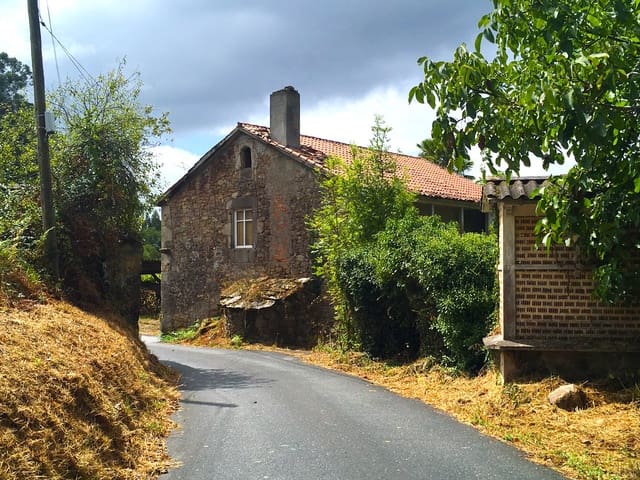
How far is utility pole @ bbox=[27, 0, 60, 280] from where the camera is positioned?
39.1 ft

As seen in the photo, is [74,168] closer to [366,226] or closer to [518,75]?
[366,226]

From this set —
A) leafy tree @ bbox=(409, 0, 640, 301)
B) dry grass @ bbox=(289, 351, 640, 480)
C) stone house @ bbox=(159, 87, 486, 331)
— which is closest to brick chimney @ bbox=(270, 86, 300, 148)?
stone house @ bbox=(159, 87, 486, 331)

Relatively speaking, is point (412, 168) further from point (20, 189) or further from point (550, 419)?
point (550, 419)

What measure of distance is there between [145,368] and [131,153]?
5.40m

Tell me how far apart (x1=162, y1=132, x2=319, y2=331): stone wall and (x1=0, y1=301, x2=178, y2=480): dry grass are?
1206 centimetres

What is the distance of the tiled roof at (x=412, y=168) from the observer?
21333 millimetres

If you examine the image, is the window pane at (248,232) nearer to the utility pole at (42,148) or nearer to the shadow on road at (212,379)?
the shadow on road at (212,379)

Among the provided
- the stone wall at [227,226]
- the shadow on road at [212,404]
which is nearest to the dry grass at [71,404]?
the shadow on road at [212,404]

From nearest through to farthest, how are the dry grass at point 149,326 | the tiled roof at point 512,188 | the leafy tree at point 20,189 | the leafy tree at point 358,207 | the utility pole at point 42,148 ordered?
the tiled roof at point 512,188, the leafy tree at point 20,189, the utility pole at point 42,148, the leafy tree at point 358,207, the dry grass at point 149,326

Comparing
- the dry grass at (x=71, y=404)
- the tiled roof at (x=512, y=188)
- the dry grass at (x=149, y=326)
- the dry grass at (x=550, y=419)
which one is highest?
the tiled roof at (x=512, y=188)

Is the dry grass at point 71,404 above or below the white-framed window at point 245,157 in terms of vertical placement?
below

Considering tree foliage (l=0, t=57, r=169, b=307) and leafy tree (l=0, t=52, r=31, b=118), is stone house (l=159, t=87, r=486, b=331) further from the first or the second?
leafy tree (l=0, t=52, r=31, b=118)

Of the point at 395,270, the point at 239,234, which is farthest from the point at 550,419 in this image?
the point at 239,234

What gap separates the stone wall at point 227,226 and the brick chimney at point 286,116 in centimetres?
67
